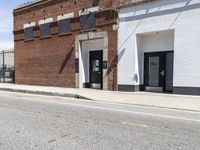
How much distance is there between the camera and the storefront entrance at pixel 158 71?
17.4 metres

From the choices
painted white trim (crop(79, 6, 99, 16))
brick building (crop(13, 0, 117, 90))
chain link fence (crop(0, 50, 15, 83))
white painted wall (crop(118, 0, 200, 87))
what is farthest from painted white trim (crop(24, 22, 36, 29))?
white painted wall (crop(118, 0, 200, 87))

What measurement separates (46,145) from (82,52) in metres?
15.9

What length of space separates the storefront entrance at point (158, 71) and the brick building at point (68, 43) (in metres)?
1.97

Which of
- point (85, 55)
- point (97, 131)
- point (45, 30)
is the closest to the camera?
point (97, 131)

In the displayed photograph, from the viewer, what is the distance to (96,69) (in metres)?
21.3

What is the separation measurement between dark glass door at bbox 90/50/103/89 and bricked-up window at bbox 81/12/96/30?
1798 mm

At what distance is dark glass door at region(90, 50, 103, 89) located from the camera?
20.9 metres

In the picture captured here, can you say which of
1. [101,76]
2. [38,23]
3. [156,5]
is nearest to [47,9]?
[38,23]

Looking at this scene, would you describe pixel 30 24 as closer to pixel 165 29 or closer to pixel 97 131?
pixel 165 29

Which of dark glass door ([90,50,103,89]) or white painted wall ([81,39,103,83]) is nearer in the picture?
dark glass door ([90,50,103,89])

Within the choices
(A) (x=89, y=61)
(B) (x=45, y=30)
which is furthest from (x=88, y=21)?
(B) (x=45, y=30)

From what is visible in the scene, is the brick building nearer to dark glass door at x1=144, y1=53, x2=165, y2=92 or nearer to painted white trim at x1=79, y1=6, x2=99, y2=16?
painted white trim at x1=79, y1=6, x2=99, y2=16

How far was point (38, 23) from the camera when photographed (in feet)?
82.4

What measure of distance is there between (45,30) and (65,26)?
8.51 ft
